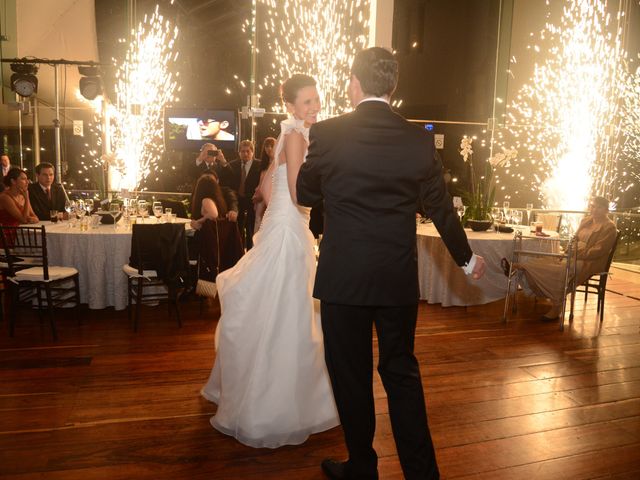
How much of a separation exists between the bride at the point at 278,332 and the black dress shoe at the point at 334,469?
0.25 m

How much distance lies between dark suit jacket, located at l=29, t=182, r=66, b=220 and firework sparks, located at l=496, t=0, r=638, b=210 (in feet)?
19.1

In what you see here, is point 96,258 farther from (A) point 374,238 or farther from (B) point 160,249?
(A) point 374,238

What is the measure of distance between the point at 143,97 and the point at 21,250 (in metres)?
4.71

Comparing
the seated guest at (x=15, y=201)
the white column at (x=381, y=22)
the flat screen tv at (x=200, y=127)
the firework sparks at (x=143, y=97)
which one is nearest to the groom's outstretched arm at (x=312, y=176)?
the seated guest at (x=15, y=201)

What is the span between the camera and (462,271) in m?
5.09

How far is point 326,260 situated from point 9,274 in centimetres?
338

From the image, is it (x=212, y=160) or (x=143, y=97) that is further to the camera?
(x=143, y=97)

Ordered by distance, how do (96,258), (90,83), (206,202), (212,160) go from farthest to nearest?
(90,83) → (212,160) → (96,258) → (206,202)

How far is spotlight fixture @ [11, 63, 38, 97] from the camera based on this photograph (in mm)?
8039

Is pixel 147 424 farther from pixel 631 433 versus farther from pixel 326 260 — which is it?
pixel 631 433

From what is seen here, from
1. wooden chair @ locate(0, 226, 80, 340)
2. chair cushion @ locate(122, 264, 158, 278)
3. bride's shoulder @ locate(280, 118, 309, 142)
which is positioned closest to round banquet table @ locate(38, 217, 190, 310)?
wooden chair @ locate(0, 226, 80, 340)

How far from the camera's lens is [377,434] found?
8.61ft

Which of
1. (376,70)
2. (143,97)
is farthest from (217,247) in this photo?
(143,97)

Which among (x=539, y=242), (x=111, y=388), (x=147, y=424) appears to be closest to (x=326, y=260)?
(x=147, y=424)
